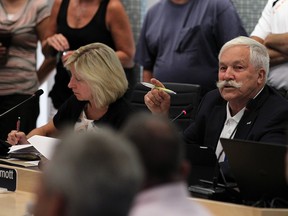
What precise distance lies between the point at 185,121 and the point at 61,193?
3.07m

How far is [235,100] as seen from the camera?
3891 mm

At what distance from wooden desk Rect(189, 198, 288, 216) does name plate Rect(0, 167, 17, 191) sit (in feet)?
3.05

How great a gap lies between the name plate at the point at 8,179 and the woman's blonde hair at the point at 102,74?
2.34 feet

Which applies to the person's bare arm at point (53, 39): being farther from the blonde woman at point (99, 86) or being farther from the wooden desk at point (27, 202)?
the wooden desk at point (27, 202)

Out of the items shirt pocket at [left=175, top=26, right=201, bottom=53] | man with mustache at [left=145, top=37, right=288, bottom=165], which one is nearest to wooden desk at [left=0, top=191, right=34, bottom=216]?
man with mustache at [left=145, top=37, right=288, bottom=165]

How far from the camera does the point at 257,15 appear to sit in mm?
6266

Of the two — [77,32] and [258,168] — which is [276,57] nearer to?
[77,32]

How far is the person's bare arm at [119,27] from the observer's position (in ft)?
16.6

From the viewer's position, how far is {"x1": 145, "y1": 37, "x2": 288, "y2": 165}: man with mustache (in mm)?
3695

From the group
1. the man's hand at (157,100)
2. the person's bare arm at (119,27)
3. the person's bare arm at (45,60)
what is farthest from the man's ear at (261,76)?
the person's bare arm at (45,60)

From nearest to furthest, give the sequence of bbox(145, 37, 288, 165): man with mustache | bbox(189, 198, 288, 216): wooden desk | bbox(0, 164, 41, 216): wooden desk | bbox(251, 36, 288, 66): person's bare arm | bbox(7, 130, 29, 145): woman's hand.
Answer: bbox(189, 198, 288, 216): wooden desk < bbox(0, 164, 41, 216): wooden desk < bbox(145, 37, 288, 165): man with mustache < bbox(7, 130, 29, 145): woman's hand < bbox(251, 36, 288, 66): person's bare arm

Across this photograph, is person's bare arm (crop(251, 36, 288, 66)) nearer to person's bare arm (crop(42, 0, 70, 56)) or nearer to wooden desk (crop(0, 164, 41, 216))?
person's bare arm (crop(42, 0, 70, 56))

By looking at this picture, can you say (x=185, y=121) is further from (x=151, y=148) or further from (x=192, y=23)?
(x=151, y=148)

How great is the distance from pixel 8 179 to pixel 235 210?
1.16 m
